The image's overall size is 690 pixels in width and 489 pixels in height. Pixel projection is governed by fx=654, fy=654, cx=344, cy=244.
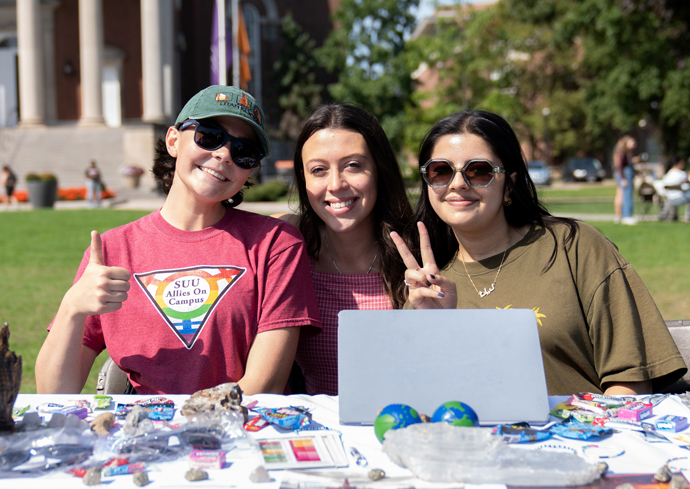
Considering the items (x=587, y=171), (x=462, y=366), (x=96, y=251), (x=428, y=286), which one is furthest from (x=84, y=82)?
(x=587, y=171)

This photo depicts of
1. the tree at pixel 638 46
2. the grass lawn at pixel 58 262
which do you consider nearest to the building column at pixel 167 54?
the grass lawn at pixel 58 262

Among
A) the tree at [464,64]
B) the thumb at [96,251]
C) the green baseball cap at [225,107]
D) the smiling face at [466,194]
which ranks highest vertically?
the tree at [464,64]

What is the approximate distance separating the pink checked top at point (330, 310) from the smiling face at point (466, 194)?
0.61 meters

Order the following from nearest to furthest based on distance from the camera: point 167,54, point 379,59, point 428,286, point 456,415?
point 456,415, point 428,286, point 167,54, point 379,59

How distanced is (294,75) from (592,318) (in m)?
44.6

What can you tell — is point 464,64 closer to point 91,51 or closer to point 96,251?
point 91,51

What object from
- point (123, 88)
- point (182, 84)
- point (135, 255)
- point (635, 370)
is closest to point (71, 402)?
point (135, 255)

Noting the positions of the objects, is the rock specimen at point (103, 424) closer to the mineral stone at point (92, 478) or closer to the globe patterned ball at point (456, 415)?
the mineral stone at point (92, 478)

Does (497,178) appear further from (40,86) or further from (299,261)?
(40,86)

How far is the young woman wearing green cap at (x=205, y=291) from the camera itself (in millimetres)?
2615

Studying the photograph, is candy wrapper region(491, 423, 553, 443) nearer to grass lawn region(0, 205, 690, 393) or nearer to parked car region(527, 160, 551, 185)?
grass lawn region(0, 205, 690, 393)

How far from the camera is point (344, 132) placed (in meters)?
3.25

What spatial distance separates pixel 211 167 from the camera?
2695 mm

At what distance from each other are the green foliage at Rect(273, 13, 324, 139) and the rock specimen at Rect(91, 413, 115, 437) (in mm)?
43876
